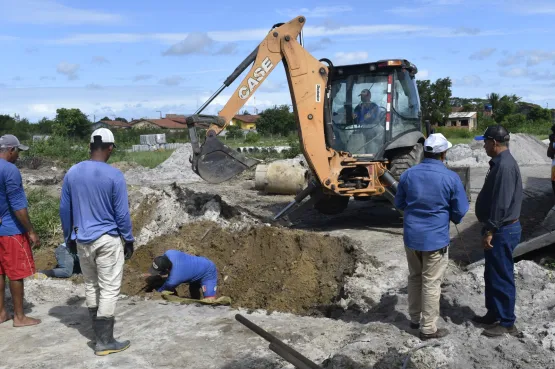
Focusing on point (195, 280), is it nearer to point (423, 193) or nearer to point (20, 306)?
point (20, 306)

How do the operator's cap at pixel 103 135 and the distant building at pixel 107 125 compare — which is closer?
the operator's cap at pixel 103 135

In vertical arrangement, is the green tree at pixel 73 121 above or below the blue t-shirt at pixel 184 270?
above

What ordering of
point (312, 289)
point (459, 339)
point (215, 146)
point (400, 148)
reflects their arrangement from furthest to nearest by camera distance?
point (400, 148)
point (215, 146)
point (312, 289)
point (459, 339)

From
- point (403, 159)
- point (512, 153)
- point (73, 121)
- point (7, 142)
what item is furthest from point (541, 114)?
point (7, 142)

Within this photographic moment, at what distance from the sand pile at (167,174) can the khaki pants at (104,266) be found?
41.9 feet

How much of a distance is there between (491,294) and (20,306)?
4.52m

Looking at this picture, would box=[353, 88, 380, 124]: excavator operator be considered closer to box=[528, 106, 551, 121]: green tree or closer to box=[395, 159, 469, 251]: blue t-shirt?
box=[395, 159, 469, 251]: blue t-shirt

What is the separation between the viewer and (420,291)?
511 cm

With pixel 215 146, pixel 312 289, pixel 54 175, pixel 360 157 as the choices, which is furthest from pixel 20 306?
pixel 54 175

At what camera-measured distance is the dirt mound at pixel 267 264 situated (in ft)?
23.0

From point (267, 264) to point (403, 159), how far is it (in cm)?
291

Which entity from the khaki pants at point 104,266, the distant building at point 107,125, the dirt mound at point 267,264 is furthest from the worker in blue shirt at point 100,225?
the distant building at point 107,125

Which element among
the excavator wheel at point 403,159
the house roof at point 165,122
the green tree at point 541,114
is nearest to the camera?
the excavator wheel at point 403,159

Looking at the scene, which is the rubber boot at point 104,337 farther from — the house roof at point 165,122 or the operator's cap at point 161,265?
the house roof at point 165,122
